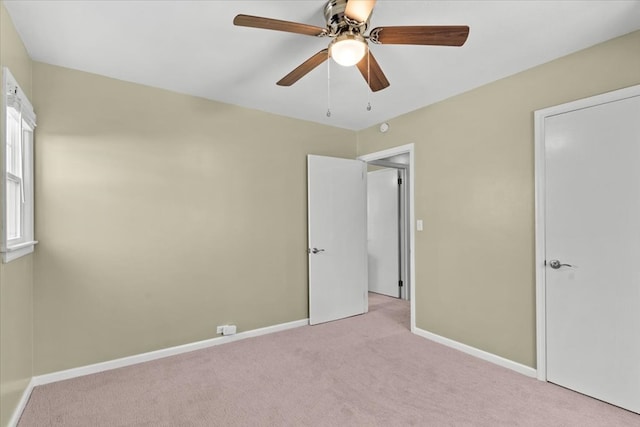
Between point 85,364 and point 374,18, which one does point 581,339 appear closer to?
point 374,18

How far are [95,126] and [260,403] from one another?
8.36 feet

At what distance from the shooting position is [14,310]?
79.8 inches

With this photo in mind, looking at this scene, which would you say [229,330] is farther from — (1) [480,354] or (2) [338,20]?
(2) [338,20]

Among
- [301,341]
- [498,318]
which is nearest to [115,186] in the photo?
[301,341]

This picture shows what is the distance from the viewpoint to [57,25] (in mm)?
2061

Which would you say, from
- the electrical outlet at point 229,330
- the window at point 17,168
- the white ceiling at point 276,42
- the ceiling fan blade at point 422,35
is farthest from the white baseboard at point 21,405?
the ceiling fan blade at point 422,35

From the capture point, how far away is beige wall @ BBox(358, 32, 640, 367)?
2.45 m

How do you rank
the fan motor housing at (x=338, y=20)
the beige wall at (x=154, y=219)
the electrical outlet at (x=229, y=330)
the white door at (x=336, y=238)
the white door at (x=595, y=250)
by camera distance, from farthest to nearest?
1. the white door at (x=336, y=238)
2. the electrical outlet at (x=229, y=330)
3. the beige wall at (x=154, y=219)
4. the white door at (x=595, y=250)
5. the fan motor housing at (x=338, y=20)

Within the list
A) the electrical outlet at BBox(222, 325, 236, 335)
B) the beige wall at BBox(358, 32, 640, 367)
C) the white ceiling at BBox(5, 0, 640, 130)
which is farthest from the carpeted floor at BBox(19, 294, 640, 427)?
the white ceiling at BBox(5, 0, 640, 130)

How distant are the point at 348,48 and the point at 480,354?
280 cm

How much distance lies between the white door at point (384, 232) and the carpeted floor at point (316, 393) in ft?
6.95

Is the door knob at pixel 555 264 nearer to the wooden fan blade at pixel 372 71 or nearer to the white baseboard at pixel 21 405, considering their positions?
the wooden fan blade at pixel 372 71

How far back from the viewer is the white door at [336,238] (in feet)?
12.8

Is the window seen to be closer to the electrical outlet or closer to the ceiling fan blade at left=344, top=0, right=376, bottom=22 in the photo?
the electrical outlet
